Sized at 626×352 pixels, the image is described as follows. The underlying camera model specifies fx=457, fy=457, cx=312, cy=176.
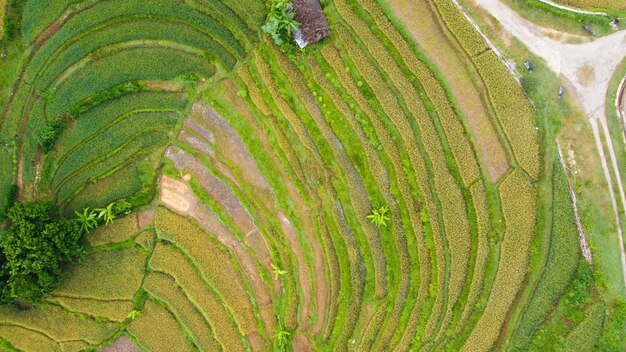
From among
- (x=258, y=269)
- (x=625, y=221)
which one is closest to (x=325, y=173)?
(x=258, y=269)

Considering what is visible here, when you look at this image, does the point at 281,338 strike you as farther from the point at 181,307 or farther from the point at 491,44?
the point at 491,44

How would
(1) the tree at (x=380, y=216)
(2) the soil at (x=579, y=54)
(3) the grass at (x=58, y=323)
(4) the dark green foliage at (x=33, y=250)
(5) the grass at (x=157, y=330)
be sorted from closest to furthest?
(4) the dark green foliage at (x=33, y=250), (2) the soil at (x=579, y=54), (1) the tree at (x=380, y=216), (3) the grass at (x=58, y=323), (5) the grass at (x=157, y=330)

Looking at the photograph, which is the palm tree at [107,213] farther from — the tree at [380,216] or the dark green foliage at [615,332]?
the dark green foliage at [615,332]

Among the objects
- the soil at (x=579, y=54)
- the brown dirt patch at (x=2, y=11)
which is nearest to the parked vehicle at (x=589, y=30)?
the soil at (x=579, y=54)

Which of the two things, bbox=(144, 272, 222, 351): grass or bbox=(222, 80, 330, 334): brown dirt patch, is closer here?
bbox=(222, 80, 330, 334): brown dirt patch

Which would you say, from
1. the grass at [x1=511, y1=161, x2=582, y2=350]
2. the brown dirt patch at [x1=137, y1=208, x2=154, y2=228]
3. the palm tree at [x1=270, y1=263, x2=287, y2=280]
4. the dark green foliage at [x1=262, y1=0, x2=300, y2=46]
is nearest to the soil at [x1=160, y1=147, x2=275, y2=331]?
the palm tree at [x1=270, y1=263, x2=287, y2=280]

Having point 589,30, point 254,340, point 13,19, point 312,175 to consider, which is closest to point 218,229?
point 312,175

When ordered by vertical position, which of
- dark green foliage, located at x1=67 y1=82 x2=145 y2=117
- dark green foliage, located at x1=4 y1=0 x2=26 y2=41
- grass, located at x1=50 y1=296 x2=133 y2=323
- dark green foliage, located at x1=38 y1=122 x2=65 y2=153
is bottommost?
grass, located at x1=50 y1=296 x2=133 y2=323

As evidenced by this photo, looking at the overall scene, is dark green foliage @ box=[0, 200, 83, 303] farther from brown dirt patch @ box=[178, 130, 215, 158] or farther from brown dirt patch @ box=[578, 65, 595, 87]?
brown dirt patch @ box=[578, 65, 595, 87]
